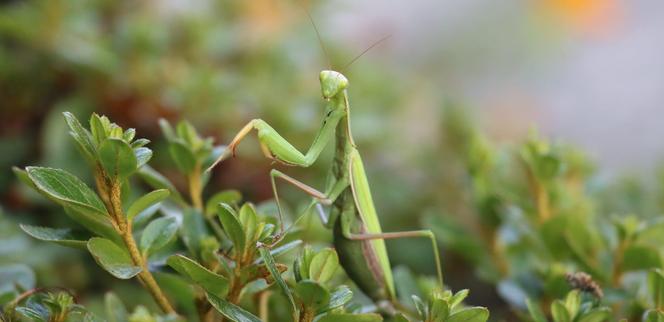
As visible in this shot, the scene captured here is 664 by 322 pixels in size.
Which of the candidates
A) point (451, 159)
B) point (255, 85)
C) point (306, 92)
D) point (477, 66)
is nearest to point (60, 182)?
point (255, 85)

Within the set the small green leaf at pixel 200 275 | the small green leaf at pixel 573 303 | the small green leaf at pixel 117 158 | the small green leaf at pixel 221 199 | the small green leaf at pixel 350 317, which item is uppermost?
the small green leaf at pixel 117 158

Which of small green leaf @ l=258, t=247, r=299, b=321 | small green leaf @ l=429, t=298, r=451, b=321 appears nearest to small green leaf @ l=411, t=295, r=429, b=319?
small green leaf @ l=429, t=298, r=451, b=321

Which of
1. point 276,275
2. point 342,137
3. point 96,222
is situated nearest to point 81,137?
point 96,222

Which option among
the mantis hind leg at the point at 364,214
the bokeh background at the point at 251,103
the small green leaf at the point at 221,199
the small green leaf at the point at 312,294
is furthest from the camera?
the bokeh background at the point at 251,103

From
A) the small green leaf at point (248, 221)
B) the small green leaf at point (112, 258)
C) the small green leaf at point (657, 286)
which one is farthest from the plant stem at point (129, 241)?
the small green leaf at point (657, 286)

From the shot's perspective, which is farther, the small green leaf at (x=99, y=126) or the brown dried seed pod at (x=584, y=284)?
the brown dried seed pod at (x=584, y=284)

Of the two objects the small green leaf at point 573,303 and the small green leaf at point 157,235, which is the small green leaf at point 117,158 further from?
the small green leaf at point 573,303

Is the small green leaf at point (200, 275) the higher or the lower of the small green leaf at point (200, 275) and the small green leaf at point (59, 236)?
the lower
